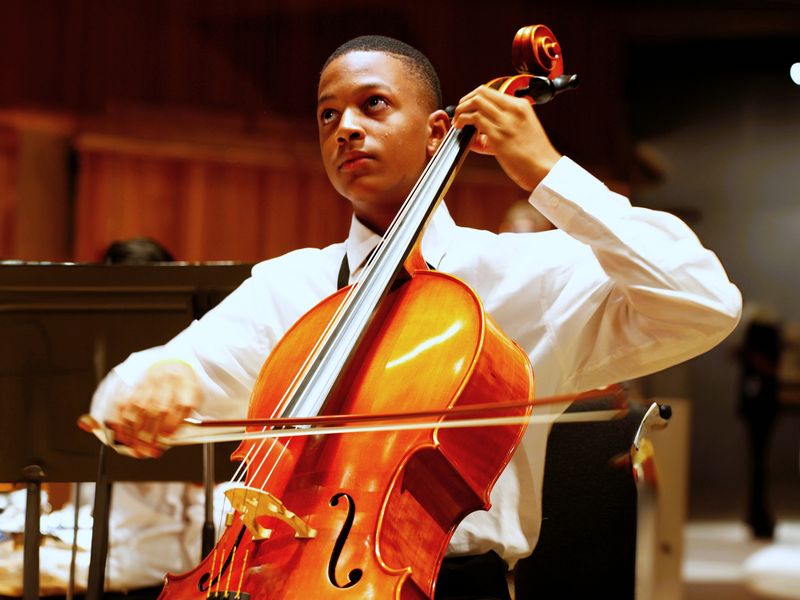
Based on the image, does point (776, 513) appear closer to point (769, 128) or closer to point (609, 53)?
point (769, 128)

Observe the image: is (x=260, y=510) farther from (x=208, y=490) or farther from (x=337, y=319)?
(x=208, y=490)

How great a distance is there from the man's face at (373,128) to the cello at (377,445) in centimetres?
9

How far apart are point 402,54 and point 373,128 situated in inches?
5.4

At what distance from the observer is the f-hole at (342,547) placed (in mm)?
814

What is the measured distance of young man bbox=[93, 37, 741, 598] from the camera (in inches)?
38.1

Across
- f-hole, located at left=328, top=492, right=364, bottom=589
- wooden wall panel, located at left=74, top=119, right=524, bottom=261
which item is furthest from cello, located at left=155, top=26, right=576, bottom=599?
wooden wall panel, located at left=74, top=119, right=524, bottom=261

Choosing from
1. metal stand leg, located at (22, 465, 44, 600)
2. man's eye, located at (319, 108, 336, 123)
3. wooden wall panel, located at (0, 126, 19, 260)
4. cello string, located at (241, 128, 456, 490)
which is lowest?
metal stand leg, located at (22, 465, 44, 600)

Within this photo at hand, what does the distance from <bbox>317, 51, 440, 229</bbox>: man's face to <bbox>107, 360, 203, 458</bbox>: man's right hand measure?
1.04 feet

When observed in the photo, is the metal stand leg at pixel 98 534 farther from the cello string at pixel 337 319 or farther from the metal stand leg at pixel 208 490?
the cello string at pixel 337 319

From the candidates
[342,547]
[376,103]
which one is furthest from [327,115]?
[342,547]

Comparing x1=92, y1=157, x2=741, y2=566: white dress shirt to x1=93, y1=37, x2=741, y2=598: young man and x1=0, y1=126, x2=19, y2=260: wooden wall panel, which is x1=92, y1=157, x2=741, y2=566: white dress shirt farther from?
x1=0, y1=126, x2=19, y2=260: wooden wall panel

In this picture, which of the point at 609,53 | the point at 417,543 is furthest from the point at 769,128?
the point at 417,543

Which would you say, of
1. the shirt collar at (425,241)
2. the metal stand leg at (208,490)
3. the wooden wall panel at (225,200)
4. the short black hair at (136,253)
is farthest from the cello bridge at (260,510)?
the wooden wall panel at (225,200)

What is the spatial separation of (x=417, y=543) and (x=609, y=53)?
9.52 ft
